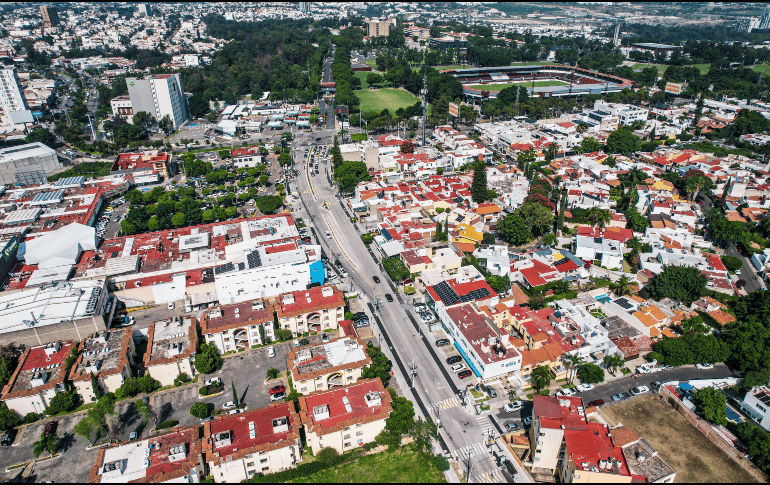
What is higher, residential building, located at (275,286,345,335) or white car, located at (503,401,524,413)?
residential building, located at (275,286,345,335)

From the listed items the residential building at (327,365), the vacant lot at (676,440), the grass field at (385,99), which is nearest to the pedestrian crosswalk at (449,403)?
the residential building at (327,365)

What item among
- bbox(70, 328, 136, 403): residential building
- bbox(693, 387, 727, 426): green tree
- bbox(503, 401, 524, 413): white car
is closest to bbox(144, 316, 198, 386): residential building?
bbox(70, 328, 136, 403): residential building

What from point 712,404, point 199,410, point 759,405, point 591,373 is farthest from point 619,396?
point 199,410

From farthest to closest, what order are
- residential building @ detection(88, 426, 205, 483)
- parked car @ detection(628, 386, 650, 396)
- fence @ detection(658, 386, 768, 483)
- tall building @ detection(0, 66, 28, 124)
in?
1. tall building @ detection(0, 66, 28, 124)
2. parked car @ detection(628, 386, 650, 396)
3. fence @ detection(658, 386, 768, 483)
4. residential building @ detection(88, 426, 205, 483)

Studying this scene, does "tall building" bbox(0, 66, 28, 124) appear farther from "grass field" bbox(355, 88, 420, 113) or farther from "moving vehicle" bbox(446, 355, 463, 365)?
"moving vehicle" bbox(446, 355, 463, 365)

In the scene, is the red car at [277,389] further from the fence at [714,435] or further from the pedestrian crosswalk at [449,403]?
the fence at [714,435]

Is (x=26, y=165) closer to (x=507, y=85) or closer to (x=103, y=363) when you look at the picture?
(x=103, y=363)
